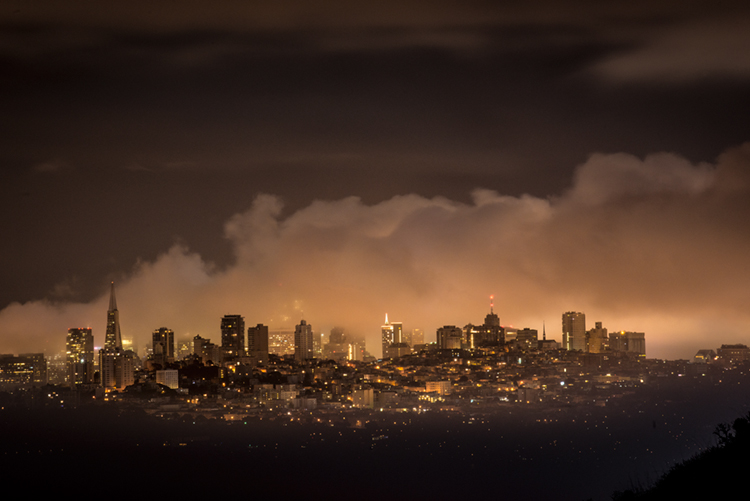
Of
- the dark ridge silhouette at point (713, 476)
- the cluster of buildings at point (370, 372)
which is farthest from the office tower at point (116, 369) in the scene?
the dark ridge silhouette at point (713, 476)

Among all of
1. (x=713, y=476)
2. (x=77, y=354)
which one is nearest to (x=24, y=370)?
(x=77, y=354)

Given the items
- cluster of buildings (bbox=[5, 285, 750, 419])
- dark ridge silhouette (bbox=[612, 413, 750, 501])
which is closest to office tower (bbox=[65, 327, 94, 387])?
cluster of buildings (bbox=[5, 285, 750, 419])

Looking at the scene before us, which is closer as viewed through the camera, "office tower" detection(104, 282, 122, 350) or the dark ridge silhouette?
the dark ridge silhouette

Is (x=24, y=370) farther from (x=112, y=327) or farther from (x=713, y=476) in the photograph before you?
(x=713, y=476)

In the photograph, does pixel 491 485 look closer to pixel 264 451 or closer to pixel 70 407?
pixel 264 451

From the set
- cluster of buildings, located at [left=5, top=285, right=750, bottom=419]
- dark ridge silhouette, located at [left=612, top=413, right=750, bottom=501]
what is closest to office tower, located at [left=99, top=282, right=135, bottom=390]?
cluster of buildings, located at [left=5, top=285, right=750, bottom=419]

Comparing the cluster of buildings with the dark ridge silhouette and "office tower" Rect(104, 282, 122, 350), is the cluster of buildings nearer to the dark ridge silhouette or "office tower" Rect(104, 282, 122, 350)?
"office tower" Rect(104, 282, 122, 350)

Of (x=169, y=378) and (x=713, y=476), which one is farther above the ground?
(x=713, y=476)

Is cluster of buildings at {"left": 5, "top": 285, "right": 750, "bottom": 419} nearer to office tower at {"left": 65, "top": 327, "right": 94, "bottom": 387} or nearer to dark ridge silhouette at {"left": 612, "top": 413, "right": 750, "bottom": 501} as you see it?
office tower at {"left": 65, "top": 327, "right": 94, "bottom": 387}

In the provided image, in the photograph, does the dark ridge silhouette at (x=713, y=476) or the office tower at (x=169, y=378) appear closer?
the dark ridge silhouette at (x=713, y=476)

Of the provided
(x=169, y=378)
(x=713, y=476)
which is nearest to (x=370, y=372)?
(x=169, y=378)

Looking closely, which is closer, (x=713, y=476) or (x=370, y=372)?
(x=713, y=476)

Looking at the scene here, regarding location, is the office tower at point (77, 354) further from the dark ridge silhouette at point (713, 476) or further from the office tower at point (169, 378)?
the dark ridge silhouette at point (713, 476)
